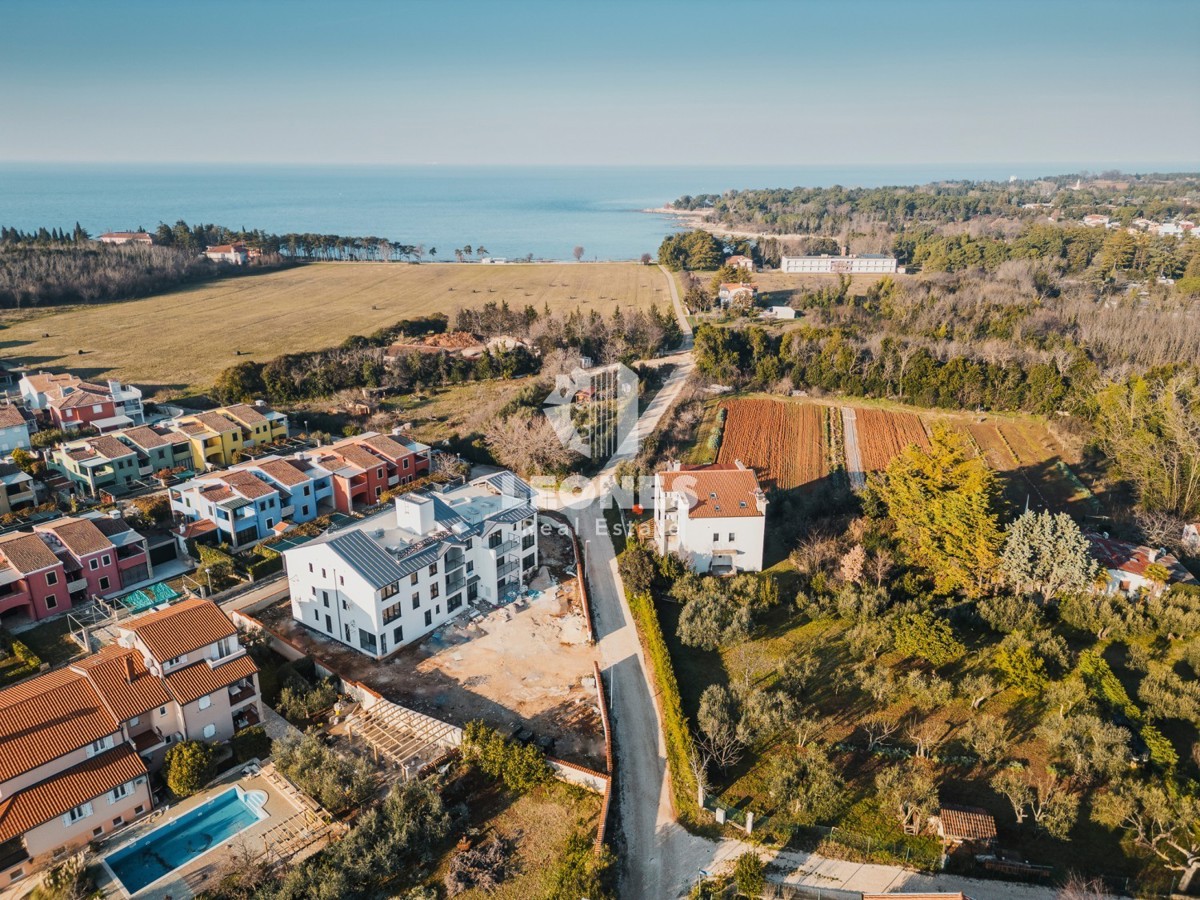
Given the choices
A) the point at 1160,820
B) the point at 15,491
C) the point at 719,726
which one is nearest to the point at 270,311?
the point at 15,491

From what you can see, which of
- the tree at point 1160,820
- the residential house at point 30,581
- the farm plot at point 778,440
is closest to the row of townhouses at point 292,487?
the residential house at point 30,581

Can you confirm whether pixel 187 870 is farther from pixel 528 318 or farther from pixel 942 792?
pixel 528 318

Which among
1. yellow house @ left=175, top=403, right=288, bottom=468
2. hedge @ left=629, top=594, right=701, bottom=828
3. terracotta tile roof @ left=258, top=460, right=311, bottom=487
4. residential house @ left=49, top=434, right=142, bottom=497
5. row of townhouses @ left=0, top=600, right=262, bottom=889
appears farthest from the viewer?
yellow house @ left=175, top=403, right=288, bottom=468

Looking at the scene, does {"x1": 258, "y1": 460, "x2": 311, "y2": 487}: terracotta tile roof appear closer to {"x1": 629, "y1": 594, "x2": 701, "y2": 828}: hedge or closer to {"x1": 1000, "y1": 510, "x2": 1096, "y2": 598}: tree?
{"x1": 629, "y1": 594, "x2": 701, "y2": 828}: hedge

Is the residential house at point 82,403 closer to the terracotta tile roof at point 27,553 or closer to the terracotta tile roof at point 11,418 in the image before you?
the terracotta tile roof at point 11,418

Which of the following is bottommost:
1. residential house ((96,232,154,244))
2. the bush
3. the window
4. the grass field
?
the bush

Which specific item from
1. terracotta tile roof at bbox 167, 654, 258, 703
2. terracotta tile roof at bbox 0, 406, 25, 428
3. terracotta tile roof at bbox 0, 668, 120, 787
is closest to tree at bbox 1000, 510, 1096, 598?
terracotta tile roof at bbox 167, 654, 258, 703
